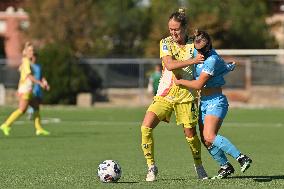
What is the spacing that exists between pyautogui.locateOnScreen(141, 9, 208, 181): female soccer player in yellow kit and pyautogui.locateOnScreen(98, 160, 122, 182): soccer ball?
0.46 m

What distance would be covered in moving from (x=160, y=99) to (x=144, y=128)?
1.53 feet

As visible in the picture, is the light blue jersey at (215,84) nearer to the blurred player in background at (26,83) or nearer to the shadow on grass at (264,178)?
the shadow on grass at (264,178)

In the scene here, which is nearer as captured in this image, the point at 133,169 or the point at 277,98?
the point at 133,169

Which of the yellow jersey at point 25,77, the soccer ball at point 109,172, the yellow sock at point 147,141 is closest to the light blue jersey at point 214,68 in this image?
the yellow sock at point 147,141

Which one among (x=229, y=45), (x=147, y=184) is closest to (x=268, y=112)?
(x=229, y=45)

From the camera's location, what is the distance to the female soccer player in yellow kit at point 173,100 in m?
12.8

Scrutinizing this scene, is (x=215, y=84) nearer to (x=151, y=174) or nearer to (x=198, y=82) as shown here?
(x=198, y=82)

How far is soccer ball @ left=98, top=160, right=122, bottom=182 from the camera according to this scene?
41.1ft

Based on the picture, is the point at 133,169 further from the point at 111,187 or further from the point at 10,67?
the point at 10,67

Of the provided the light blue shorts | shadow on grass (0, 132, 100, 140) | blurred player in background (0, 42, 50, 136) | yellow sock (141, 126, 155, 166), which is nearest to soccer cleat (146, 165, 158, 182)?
yellow sock (141, 126, 155, 166)

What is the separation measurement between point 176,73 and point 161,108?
0.51m

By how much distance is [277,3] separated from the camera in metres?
72.6

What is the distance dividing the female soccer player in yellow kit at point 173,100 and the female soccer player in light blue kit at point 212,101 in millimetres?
161

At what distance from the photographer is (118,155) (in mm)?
18047
